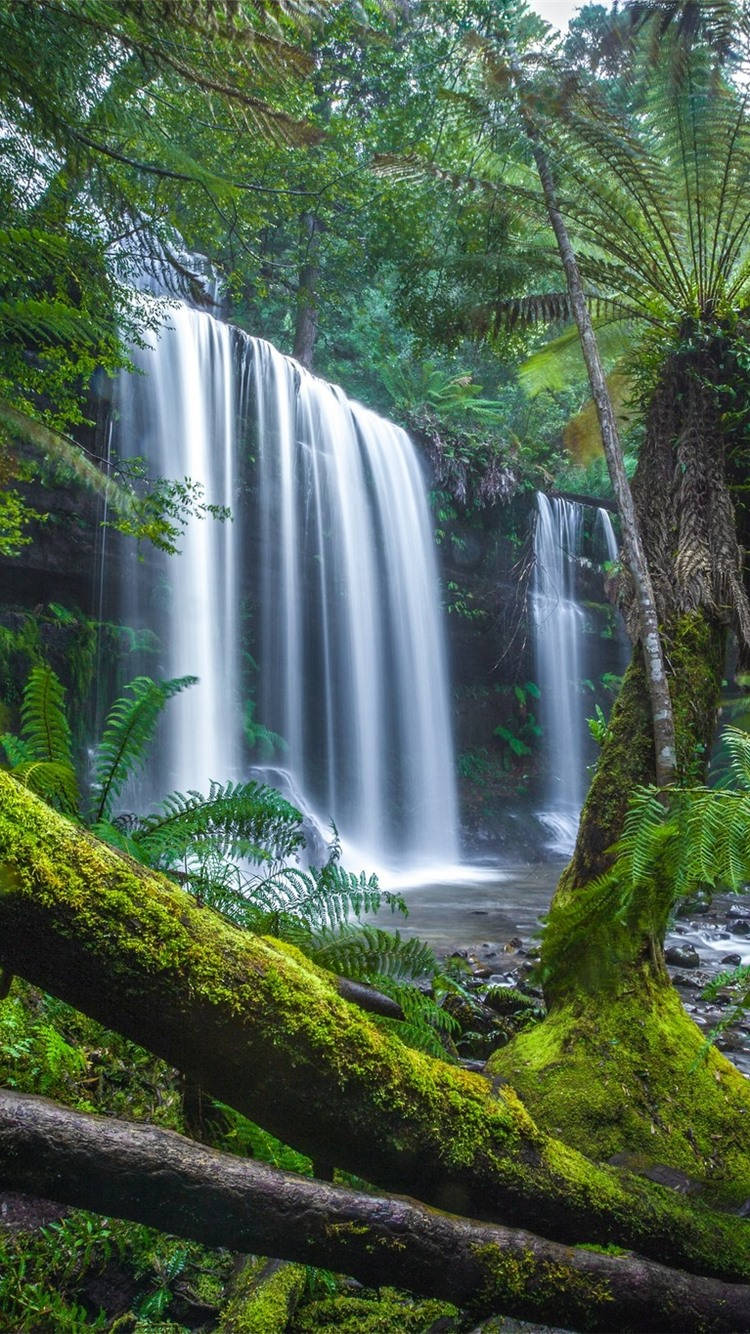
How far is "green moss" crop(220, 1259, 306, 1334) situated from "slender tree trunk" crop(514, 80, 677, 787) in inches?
75.9

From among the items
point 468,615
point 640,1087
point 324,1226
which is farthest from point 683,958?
point 468,615

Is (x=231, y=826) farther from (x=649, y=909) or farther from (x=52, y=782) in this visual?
(x=649, y=909)

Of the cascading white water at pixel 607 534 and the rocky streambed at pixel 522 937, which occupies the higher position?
the cascading white water at pixel 607 534

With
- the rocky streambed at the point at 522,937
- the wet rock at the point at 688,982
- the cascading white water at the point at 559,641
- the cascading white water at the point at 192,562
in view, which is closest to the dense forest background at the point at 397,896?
the rocky streambed at the point at 522,937

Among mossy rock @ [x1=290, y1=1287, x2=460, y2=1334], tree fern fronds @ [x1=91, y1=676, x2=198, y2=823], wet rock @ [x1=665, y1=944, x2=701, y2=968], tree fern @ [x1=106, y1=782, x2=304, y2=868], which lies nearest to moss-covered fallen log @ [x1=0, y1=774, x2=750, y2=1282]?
mossy rock @ [x1=290, y1=1287, x2=460, y2=1334]

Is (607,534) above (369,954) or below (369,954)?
above

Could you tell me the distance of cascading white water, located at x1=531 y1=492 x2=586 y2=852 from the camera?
1694 centimetres

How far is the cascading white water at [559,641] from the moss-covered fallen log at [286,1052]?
15572 millimetres

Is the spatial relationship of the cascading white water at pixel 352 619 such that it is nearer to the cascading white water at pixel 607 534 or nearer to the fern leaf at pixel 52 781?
the cascading white water at pixel 607 534

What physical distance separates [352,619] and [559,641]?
5252 millimetres

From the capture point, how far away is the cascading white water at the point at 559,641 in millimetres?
16938

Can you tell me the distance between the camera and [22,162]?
216 inches

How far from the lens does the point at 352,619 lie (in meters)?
15.2

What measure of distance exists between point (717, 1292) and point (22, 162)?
7.20 metres
